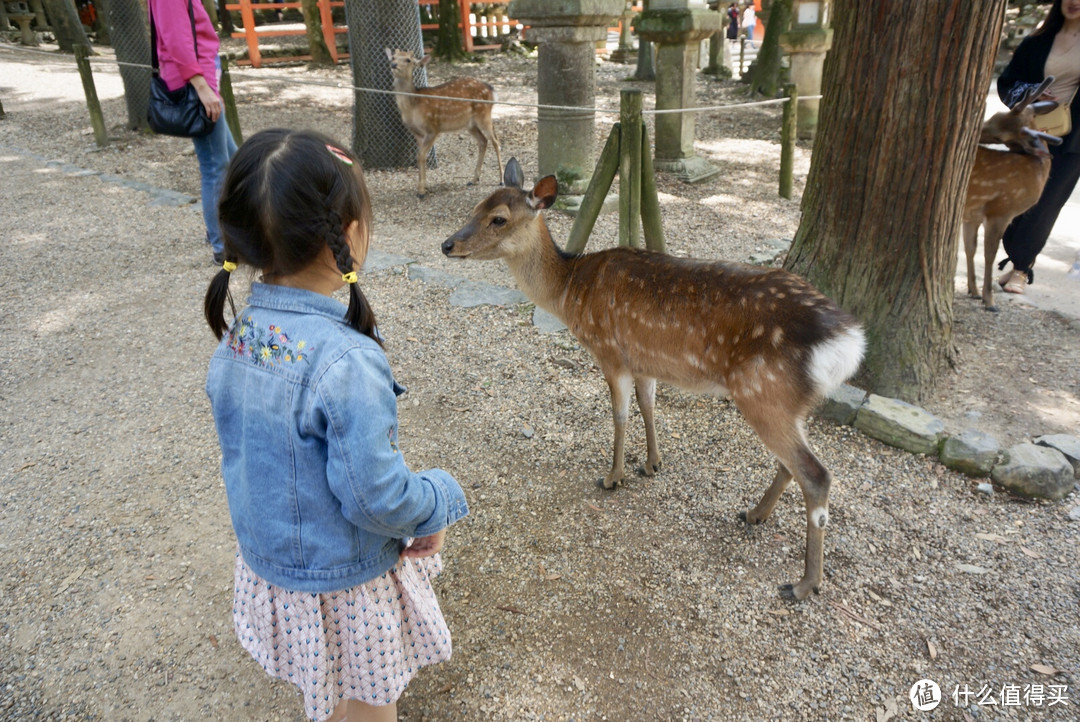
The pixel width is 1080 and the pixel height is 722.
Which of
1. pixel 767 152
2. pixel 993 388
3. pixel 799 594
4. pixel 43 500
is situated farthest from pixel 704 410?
pixel 767 152

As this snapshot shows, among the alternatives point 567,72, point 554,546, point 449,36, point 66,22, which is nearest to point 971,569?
point 554,546

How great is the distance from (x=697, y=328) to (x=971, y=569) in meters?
1.26

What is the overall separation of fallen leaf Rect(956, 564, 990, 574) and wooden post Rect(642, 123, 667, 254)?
2.22 metres

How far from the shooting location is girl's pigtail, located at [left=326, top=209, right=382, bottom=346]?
126 centimetres

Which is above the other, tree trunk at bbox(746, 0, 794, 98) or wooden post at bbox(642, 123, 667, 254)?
tree trunk at bbox(746, 0, 794, 98)

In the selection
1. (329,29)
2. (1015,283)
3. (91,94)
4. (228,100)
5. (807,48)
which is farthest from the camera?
(329,29)

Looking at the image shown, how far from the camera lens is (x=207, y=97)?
4.44 meters

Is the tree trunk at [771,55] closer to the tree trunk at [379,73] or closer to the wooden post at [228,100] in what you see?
the tree trunk at [379,73]

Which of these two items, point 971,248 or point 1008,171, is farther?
point 971,248

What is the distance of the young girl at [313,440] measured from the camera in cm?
124

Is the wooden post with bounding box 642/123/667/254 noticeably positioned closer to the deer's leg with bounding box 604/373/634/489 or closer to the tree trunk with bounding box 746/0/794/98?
the deer's leg with bounding box 604/373/634/489

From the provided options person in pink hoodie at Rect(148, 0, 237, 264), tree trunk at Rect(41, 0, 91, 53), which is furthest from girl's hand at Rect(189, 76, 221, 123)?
tree trunk at Rect(41, 0, 91, 53)

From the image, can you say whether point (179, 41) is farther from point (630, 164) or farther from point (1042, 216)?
point (1042, 216)

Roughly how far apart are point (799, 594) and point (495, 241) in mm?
1850
